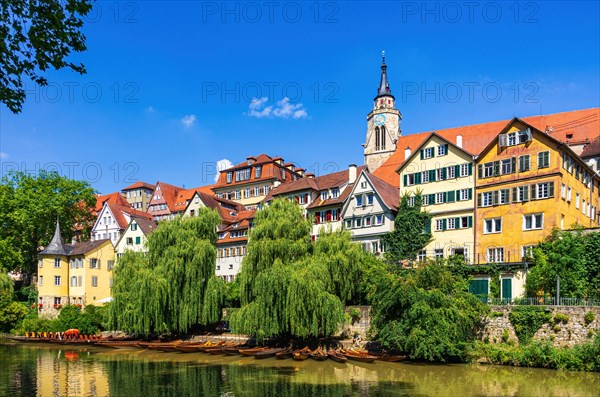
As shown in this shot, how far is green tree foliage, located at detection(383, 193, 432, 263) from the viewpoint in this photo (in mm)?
47656

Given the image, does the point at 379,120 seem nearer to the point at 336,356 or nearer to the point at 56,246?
the point at 56,246

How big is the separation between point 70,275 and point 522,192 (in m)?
50.6

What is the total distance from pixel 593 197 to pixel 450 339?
80.7ft

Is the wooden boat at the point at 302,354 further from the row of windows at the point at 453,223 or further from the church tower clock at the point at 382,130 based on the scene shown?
the church tower clock at the point at 382,130

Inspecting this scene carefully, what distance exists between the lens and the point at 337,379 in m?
30.0

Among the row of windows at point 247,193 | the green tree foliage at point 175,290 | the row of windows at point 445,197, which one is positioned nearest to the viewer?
the green tree foliage at point 175,290

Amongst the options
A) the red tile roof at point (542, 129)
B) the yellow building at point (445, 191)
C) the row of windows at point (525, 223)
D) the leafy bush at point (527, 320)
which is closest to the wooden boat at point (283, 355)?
the leafy bush at point (527, 320)

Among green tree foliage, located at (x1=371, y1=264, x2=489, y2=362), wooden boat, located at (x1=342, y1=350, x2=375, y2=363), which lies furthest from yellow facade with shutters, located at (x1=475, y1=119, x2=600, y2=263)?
wooden boat, located at (x1=342, y1=350, x2=375, y2=363)

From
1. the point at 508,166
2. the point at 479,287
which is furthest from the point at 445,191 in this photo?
the point at 479,287

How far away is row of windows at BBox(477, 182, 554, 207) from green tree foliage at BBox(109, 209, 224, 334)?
70.9 feet

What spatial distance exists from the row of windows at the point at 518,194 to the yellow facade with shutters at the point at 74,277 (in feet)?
142

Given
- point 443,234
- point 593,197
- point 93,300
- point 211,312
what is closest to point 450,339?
point 443,234

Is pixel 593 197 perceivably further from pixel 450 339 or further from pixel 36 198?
pixel 36 198

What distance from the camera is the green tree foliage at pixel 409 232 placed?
47.7 metres
